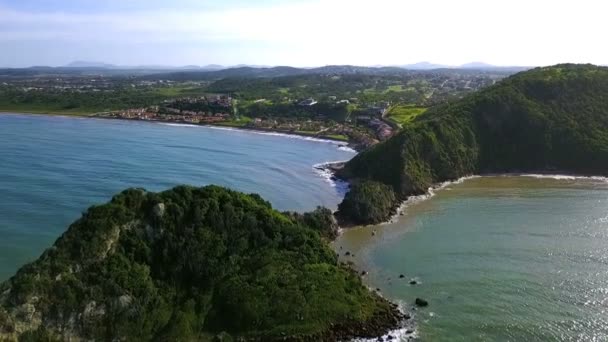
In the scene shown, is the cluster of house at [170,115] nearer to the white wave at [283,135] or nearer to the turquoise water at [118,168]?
the white wave at [283,135]

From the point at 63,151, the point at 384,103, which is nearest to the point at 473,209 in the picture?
the point at 63,151

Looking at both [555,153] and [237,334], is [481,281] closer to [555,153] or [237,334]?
[237,334]

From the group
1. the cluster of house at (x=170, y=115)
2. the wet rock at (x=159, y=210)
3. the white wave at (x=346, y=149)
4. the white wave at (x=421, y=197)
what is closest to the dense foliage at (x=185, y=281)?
the wet rock at (x=159, y=210)

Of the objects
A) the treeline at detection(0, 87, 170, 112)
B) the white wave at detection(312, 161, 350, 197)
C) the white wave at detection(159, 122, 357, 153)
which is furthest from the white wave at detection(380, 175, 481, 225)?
the treeline at detection(0, 87, 170, 112)

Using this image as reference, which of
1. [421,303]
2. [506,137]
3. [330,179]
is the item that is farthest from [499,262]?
[506,137]

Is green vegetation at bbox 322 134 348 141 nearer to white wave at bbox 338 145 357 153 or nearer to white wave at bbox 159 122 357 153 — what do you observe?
white wave at bbox 159 122 357 153
